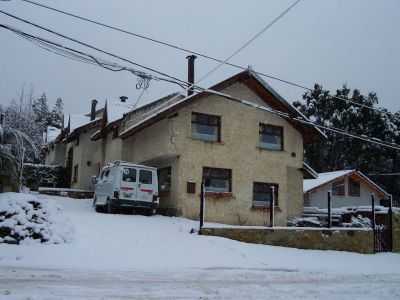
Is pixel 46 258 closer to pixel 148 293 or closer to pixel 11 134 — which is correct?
pixel 148 293

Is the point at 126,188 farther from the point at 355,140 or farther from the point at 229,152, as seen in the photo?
the point at 355,140

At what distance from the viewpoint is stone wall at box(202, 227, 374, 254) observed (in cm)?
1489

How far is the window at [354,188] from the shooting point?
127 feet

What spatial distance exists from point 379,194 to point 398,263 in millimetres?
25849

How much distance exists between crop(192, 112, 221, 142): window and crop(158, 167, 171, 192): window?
2.27m

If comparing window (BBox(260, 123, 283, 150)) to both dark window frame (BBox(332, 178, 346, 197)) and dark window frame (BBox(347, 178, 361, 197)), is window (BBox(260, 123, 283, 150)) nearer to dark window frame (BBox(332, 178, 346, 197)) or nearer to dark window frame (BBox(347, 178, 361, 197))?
dark window frame (BBox(332, 178, 346, 197))

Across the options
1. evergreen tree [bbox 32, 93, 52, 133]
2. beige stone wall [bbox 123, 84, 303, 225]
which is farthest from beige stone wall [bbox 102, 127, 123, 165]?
evergreen tree [bbox 32, 93, 52, 133]

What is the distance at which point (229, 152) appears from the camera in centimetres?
2161

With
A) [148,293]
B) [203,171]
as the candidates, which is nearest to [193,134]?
[203,171]

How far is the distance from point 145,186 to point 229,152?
4.67 m

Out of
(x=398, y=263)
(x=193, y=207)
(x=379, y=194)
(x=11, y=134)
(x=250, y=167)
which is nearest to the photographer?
(x=11, y=134)

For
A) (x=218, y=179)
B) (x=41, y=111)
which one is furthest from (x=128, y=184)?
(x=41, y=111)

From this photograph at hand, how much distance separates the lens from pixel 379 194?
130ft

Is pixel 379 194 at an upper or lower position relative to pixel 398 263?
upper
